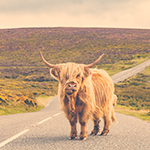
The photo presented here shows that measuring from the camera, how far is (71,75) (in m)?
5.81

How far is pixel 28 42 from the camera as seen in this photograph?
275ft

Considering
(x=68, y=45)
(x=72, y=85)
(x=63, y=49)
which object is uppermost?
(x=68, y=45)

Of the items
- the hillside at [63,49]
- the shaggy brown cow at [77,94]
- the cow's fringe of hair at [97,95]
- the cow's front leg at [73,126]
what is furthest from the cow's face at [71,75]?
the hillside at [63,49]

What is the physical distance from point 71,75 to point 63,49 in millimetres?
72912

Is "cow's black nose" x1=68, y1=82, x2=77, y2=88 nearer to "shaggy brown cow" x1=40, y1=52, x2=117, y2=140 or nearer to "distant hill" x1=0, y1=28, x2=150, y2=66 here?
"shaggy brown cow" x1=40, y1=52, x2=117, y2=140

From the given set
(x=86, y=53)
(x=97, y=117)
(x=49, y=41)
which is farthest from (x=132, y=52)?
(x=97, y=117)

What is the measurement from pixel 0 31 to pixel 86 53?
36.5 m

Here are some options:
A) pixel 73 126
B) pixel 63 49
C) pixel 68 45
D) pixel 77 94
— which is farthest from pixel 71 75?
pixel 68 45

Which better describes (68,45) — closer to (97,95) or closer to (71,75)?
(97,95)

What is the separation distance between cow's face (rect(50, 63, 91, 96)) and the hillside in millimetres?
43604

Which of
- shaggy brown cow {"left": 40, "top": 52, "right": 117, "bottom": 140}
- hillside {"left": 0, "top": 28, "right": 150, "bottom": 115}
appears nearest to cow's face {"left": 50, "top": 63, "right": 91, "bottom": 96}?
shaggy brown cow {"left": 40, "top": 52, "right": 117, "bottom": 140}

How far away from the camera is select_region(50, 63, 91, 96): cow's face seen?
5678mm

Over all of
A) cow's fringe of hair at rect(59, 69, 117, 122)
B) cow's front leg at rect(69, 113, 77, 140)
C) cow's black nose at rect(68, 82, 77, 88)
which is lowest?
cow's front leg at rect(69, 113, 77, 140)

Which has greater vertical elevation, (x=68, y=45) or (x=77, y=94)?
(x=68, y=45)
